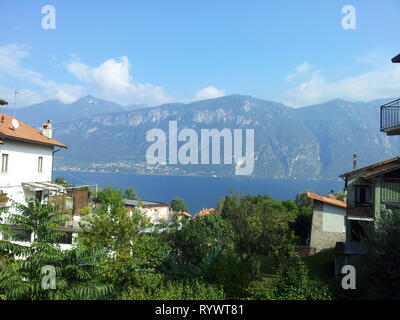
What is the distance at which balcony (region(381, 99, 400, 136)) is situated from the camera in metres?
12.6

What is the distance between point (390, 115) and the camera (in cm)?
1295

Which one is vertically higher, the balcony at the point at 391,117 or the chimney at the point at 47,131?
the chimney at the point at 47,131

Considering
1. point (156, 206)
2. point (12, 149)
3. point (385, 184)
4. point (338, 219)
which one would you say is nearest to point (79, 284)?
point (12, 149)

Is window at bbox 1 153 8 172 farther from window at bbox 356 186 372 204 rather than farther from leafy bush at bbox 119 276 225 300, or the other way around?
window at bbox 356 186 372 204

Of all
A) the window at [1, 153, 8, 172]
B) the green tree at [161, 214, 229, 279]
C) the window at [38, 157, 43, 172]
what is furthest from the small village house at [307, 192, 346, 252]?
the window at [1, 153, 8, 172]

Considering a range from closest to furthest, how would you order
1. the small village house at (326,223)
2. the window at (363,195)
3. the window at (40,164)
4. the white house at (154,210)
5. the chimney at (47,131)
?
the window at (363,195), the window at (40,164), the chimney at (47,131), the white house at (154,210), the small village house at (326,223)

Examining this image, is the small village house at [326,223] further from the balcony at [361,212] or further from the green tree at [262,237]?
the green tree at [262,237]

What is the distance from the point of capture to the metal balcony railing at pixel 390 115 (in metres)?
12.6

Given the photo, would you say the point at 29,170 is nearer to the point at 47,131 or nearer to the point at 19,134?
the point at 19,134

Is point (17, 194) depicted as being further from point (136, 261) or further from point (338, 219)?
point (338, 219)

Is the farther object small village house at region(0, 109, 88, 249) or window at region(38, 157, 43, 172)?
window at region(38, 157, 43, 172)

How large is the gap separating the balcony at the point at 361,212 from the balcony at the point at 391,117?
9405mm

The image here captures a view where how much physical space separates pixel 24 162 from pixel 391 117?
2120 cm

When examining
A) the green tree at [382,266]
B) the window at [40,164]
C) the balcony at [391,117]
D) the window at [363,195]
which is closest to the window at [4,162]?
the window at [40,164]
